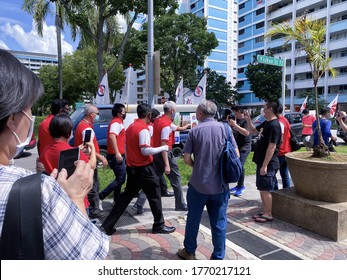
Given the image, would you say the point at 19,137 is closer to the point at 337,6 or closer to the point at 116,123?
the point at 116,123

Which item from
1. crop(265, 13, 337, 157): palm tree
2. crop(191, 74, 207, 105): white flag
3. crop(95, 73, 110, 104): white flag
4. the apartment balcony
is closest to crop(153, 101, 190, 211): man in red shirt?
crop(265, 13, 337, 157): palm tree

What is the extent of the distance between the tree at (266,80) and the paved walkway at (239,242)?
108 feet

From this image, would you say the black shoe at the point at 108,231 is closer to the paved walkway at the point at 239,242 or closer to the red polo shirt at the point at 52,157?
the paved walkway at the point at 239,242

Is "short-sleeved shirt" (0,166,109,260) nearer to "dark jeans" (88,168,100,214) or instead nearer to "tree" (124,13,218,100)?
"dark jeans" (88,168,100,214)

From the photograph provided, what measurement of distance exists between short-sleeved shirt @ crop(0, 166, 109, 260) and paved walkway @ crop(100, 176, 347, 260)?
2273 millimetres

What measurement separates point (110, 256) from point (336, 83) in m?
42.5

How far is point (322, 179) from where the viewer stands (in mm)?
3738

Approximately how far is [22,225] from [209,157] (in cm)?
212

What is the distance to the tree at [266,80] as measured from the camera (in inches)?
1374

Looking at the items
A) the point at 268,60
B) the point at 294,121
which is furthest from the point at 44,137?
the point at 294,121

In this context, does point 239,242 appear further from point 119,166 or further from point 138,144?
point 119,166

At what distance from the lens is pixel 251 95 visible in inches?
2066

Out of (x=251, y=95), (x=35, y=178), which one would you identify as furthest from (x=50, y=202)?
(x=251, y=95)

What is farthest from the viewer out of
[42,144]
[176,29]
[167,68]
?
[167,68]
